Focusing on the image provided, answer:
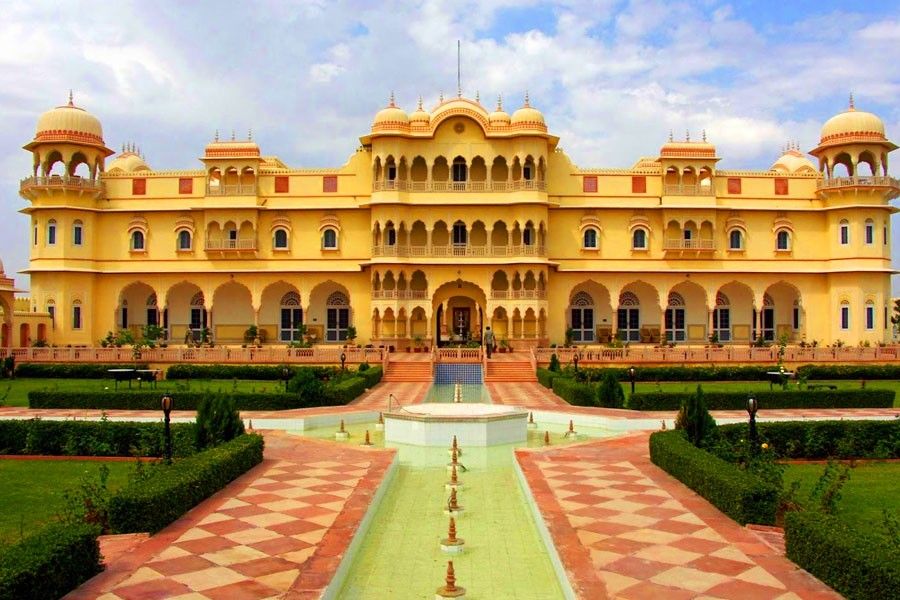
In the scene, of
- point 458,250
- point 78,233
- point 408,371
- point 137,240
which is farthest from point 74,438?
point 78,233

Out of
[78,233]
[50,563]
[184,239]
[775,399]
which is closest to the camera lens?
[50,563]

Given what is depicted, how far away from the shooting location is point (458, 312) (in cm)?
3694

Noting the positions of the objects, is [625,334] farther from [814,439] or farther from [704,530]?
[704,530]

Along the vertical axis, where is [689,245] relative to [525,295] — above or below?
above

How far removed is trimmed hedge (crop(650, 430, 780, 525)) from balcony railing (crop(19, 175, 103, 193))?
3102 cm

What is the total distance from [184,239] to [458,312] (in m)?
13.1

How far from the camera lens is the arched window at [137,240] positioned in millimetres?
35844

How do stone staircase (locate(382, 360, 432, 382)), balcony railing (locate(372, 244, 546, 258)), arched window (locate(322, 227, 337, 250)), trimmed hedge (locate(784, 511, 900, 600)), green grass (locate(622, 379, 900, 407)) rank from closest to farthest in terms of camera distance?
trimmed hedge (locate(784, 511, 900, 600)) < green grass (locate(622, 379, 900, 407)) < stone staircase (locate(382, 360, 432, 382)) < balcony railing (locate(372, 244, 546, 258)) < arched window (locate(322, 227, 337, 250))

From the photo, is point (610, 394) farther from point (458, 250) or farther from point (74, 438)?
point (458, 250)

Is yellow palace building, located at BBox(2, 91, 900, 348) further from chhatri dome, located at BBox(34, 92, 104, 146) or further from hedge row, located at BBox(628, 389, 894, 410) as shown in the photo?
hedge row, located at BBox(628, 389, 894, 410)

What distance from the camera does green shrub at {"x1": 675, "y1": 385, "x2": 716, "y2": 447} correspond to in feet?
39.0

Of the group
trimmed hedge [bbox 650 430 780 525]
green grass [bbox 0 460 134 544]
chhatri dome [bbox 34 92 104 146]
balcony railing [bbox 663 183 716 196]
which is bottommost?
green grass [bbox 0 460 134 544]

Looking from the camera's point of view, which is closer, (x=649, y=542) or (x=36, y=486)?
(x=649, y=542)

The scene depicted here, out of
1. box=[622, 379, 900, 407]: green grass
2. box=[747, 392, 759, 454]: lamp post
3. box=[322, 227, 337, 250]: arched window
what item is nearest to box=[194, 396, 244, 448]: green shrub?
box=[747, 392, 759, 454]: lamp post
